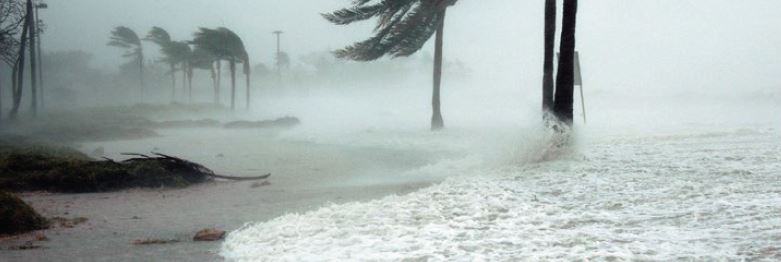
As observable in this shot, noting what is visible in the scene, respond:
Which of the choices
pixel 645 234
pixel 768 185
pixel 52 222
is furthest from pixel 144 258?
pixel 768 185

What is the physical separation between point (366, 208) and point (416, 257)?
2.10 metres

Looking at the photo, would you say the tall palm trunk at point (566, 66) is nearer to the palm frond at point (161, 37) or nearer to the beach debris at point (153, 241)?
the beach debris at point (153, 241)

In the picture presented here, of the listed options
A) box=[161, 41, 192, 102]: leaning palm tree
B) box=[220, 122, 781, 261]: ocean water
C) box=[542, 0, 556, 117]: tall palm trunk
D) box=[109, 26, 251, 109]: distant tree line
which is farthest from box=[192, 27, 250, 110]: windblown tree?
box=[220, 122, 781, 261]: ocean water

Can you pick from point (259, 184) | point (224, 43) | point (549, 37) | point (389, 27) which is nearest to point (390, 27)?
point (389, 27)

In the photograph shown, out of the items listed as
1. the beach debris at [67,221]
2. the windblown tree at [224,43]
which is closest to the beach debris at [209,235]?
the beach debris at [67,221]

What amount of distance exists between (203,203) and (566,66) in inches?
262

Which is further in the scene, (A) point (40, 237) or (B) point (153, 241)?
(A) point (40, 237)

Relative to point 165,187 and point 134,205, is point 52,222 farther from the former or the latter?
point 165,187

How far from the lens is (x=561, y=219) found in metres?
5.25

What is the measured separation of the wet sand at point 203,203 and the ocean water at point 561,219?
0.57 meters

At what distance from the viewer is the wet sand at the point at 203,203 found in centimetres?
530

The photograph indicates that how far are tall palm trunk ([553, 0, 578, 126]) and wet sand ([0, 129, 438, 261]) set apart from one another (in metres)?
2.65

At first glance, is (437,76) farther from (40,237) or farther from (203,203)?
(40,237)

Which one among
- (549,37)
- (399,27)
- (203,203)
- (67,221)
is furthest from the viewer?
(399,27)
